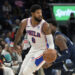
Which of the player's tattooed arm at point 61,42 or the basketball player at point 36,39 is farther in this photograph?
the player's tattooed arm at point 61,42

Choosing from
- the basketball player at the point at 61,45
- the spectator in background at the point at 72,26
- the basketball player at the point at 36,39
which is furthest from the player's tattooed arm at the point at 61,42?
the spectator in background at the point at 72,26

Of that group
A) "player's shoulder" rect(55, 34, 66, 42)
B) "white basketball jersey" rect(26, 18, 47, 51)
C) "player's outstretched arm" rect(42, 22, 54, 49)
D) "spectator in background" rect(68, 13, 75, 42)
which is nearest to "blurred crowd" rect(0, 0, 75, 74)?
"spectator in background" rect(68, 13, 75, 42)

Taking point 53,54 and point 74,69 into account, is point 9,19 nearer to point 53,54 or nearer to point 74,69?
point 74,69

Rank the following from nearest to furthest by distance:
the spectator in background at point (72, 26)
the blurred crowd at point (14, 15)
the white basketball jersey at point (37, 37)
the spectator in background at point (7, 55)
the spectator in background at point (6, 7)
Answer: the white basketball jersey at point (37, 37)
the spectator in background at point (7, 55)
the blurred crowd at point (14, 15)
the spectator in background at point (72, 26)
the spectator in background at point (6, 7)

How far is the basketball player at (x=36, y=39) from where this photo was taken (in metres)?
5.83

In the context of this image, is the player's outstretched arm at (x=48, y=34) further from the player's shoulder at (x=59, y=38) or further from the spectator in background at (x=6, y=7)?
the spectator in background at (x=6, y=7)

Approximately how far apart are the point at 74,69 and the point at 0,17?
22.5 ft

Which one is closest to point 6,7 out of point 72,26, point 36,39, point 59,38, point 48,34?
point 72,26

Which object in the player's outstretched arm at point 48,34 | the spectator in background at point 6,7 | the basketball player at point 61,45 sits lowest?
the spectator in background at point 6,7

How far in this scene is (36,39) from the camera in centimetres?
611

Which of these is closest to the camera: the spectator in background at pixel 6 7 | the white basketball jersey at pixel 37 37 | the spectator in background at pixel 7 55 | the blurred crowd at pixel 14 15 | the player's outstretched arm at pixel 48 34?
the player's outstretched arm at pixel 48 34

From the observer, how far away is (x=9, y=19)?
13336 millimetres

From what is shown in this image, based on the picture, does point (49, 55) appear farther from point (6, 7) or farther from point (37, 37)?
point (6, 7)

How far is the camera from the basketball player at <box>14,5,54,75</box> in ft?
19.1
